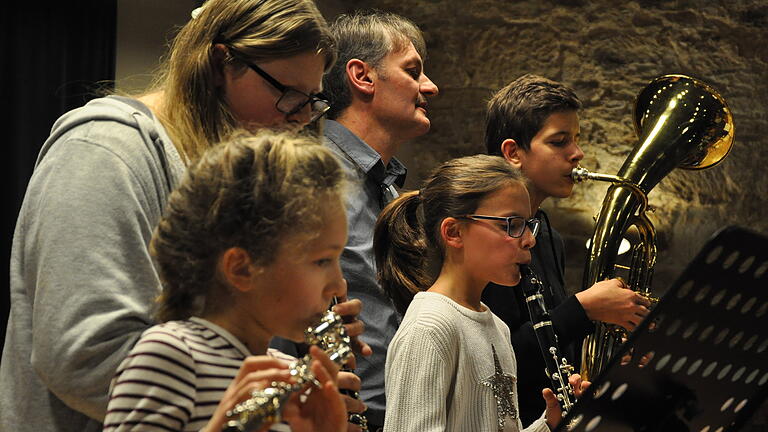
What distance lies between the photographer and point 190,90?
62.6 inches

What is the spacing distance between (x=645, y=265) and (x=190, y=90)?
1955mm

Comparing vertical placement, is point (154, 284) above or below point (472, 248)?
above

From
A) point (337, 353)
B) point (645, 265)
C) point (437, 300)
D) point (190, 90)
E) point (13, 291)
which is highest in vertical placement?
point (190, 90)

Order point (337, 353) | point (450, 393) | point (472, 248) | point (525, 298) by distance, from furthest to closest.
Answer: point (525, 298), point (472, 248), point (450, 393), point (337, 353)

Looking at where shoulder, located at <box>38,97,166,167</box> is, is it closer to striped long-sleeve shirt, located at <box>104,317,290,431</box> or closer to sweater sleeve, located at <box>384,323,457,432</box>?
striped long-sleeve shirt, located at <box>104,317,290,431</box>

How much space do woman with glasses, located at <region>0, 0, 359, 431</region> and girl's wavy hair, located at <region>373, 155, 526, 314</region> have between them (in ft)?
2.27

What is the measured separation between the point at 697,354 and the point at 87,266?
926 millimetres

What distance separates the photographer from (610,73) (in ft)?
15.7

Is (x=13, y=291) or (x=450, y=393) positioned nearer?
(x=13, y=291)

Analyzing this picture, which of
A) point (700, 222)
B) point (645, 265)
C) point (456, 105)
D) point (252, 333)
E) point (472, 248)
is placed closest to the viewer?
point (252, 333)

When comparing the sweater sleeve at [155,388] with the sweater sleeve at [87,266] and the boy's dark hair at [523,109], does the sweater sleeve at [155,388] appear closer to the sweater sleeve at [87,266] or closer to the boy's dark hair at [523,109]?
the sweater sleeve at [87,266]

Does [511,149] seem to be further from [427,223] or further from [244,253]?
[244,253]

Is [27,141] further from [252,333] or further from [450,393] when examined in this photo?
[252,333]

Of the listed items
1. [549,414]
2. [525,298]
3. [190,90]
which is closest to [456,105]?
[525,298]
